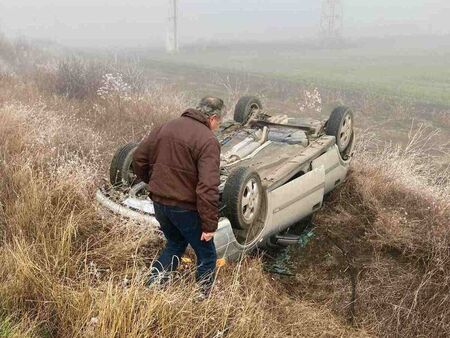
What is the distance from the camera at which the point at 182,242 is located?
164 inches


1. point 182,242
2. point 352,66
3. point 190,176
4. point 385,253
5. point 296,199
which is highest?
point 190,176

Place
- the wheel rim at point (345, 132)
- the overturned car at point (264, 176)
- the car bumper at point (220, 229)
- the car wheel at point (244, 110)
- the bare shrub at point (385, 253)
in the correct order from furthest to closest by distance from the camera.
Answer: the car wheel at point (244, 110)
the wheel rim at point (345, 132)
the bare shrub at point (385, 253)
the overturned car at point (264, 176)
the car bumper at point (220, 229)

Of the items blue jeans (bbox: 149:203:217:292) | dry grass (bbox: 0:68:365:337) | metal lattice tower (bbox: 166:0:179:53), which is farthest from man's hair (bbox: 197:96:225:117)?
metal lattice tower (bbox: 166:0:179:53)

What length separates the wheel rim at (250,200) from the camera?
470 cm

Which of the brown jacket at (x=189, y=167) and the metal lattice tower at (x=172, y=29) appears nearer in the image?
the brown jacket at (x=189, y=167)

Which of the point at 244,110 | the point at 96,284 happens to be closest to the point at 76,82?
the point at 244,110

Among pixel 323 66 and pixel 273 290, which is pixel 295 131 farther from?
pixel 323 66

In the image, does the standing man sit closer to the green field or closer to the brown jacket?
the brown jacket

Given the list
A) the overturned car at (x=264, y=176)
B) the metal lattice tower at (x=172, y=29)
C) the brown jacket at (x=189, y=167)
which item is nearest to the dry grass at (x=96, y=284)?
the overturned car at (x=264, y=176)

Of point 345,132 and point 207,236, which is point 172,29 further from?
point 207,236

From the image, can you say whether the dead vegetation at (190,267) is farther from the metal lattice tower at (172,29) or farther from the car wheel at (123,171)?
the metal lattice tower at (172,29)

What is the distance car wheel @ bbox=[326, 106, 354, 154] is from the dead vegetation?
0.59m

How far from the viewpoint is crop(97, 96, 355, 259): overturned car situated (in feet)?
15.2

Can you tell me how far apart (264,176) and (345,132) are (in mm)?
1975
